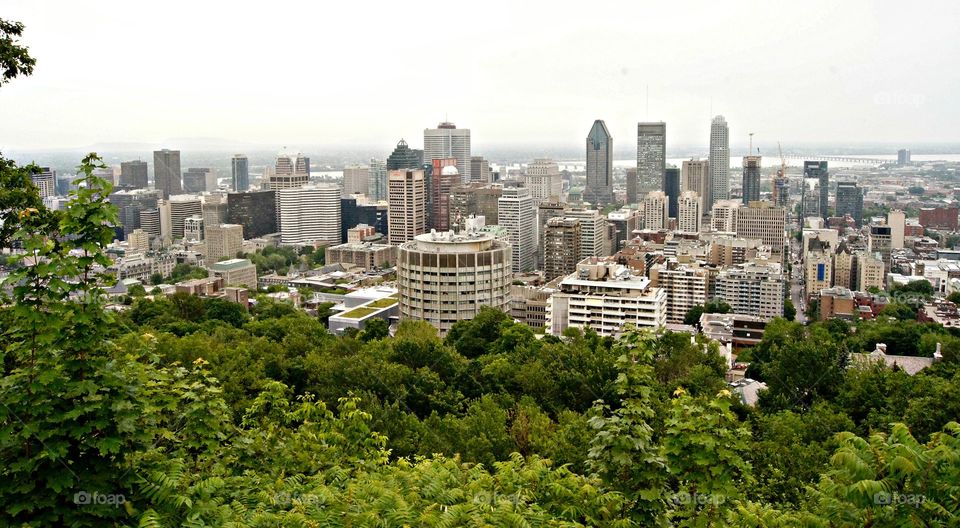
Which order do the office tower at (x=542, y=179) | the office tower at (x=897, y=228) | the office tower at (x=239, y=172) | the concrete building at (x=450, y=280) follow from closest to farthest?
the concrete building at (x=450, y=280)
the office tower at (x=897, y=228)
the office tower at (x=239, y=172)
the office tower at (x=542, y=179)

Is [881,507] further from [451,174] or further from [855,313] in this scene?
[451,174]

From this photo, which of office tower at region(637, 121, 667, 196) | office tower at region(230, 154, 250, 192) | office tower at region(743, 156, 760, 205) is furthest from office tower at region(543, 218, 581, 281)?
office tower at region(230, 154, 250, 192)

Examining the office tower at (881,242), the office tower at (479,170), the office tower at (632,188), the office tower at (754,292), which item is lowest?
the office tower at (754,292)

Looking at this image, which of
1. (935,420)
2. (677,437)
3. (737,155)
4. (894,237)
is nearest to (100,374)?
(677,437)

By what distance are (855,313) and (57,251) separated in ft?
90.8

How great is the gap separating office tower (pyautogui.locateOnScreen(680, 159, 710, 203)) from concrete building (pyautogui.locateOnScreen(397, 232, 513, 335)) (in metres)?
48.8

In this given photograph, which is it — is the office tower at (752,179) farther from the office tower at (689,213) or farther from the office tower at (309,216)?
the office tower at (309,216)

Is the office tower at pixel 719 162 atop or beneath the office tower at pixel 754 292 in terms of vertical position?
atop

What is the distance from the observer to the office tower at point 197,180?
65.8 m

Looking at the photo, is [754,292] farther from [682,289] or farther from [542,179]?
[542,179]

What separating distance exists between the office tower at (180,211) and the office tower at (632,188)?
126 feet

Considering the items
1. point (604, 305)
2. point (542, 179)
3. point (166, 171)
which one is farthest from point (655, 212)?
point (166, 171)

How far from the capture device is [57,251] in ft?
9.32

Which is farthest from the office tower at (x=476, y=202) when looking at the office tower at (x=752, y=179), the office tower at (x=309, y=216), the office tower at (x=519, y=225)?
the office tower at (x=752, y=179)
